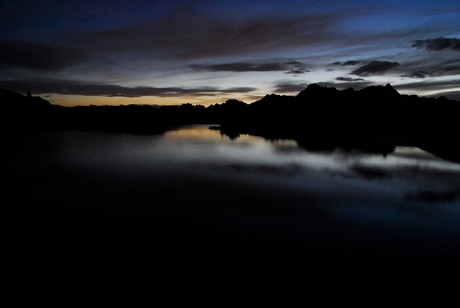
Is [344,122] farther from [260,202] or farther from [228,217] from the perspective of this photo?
[228,217]

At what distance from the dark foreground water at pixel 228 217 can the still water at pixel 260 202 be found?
3.4 inches

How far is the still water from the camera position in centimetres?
1322

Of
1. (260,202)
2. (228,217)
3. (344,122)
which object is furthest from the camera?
(344,122)

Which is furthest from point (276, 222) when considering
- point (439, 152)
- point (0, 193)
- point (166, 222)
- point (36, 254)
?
point (439, 152)

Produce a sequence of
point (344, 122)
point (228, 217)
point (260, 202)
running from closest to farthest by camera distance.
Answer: point (228, 217)
point (260, 202)
point (344, 122)

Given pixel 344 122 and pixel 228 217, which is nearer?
pixel 228 217

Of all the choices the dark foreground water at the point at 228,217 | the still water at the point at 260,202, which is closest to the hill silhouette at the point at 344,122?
the still water at the point at 260,202

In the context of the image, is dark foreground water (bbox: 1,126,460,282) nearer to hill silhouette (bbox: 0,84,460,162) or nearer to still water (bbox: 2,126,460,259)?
still water (bbox: 2,126,460,259)

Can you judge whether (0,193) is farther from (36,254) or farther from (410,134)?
(410,134)

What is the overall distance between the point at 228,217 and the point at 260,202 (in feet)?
13.1

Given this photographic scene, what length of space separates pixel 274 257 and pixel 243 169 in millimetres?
22729

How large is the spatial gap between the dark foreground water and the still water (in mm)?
85

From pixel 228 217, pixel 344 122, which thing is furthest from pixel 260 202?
pixel 344 122

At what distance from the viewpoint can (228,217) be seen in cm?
1583
